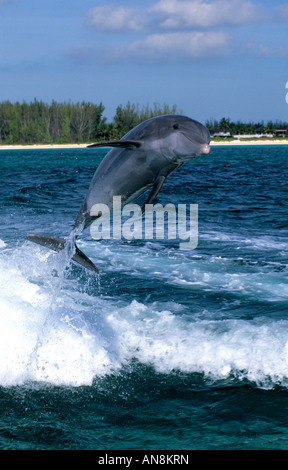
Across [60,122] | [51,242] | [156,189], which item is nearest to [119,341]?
[51,242]

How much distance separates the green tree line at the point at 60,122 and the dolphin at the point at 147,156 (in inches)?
5529

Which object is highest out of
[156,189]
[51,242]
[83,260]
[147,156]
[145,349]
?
[147,156]

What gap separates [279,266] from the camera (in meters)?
12.9

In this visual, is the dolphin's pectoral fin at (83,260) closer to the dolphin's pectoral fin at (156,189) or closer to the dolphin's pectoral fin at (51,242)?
the dolphin's pectoral fin at (51,242)

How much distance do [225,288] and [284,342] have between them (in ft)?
9.83

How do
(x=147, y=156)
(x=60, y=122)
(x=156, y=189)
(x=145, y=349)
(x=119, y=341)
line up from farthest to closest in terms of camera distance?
→ (x=60, y=122), (x=119, y=341), (x=145, y=349), (x=147, y=156), (x=156, y=189)

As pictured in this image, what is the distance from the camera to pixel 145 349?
835 cm

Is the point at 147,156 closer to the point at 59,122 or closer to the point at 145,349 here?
the point at 145,349

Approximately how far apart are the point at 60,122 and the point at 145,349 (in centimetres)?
14907

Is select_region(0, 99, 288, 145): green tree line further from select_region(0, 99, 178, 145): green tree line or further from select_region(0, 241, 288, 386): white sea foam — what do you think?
select_region(0, 241, 288, 386): white sea foam

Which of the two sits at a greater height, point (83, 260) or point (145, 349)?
point (83, 260)

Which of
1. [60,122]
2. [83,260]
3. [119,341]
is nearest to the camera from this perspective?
[83,260]

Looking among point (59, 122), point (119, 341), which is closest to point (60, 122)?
point (59, 122)

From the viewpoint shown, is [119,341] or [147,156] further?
[119,341]
